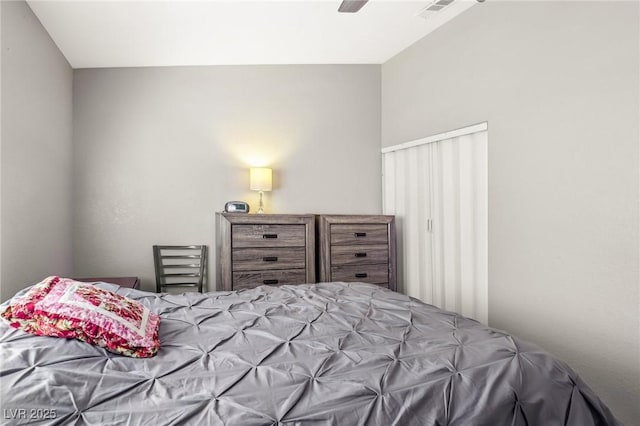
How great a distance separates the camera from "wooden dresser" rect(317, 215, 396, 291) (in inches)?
136

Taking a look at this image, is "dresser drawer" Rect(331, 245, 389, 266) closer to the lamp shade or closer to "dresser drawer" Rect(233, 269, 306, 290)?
"dresser drawer" Rect(233, 269, 306, 290)

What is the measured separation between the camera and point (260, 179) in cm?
365

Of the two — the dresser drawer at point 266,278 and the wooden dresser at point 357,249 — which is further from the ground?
the wooden dresser at point 357,249

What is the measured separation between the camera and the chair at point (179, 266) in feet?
11.9

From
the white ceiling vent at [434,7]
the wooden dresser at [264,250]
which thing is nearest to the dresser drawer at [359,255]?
the wooden dresser at [264,250]

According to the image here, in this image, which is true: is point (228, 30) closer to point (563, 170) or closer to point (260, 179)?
point (260, 179)

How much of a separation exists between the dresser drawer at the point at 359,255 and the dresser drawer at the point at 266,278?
33 cm

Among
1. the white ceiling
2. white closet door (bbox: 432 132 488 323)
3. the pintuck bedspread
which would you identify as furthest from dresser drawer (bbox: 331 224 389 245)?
the pintuck bedspread

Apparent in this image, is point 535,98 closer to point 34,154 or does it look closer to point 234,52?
point 234,52

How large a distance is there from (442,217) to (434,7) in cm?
163

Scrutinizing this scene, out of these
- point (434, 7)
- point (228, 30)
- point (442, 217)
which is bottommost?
point (442, 217)

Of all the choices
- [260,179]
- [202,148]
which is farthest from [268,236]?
[202,148]

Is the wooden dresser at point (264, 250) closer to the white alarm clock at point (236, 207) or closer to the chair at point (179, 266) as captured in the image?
the white alarm clock at point (236, 207)

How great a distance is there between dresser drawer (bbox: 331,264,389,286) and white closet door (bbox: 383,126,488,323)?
34cm
